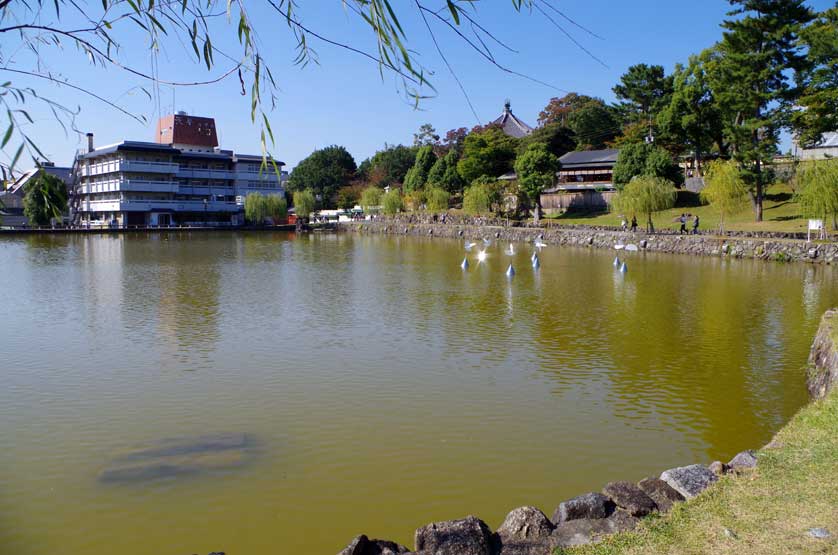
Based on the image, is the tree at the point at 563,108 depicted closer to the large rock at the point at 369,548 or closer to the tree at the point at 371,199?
the tree at the point at 371,199

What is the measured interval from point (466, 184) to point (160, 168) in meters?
30.6

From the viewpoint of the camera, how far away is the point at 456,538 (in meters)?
4.29

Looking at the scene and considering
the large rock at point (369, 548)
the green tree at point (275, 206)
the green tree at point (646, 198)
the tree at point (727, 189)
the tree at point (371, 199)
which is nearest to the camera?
the large rock at point (369, 548)

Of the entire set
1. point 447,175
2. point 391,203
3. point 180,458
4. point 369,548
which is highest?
point 447,175

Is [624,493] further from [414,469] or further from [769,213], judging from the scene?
[769,213]

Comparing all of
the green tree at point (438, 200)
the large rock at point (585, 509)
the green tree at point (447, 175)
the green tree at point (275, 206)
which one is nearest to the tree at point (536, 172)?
the green tree at point (438, 200)

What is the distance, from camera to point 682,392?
954 cm

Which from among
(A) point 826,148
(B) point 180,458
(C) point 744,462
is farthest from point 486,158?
(C) point 744,462

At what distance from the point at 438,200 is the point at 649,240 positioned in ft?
88.6

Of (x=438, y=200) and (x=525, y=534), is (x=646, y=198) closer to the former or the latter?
(x=438, y=200)

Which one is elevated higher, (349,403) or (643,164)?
(643,164)

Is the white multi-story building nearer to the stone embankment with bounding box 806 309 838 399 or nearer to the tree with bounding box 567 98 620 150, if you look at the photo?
the tree with bounding box 567 98 620 150

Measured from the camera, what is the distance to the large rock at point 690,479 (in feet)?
15.9

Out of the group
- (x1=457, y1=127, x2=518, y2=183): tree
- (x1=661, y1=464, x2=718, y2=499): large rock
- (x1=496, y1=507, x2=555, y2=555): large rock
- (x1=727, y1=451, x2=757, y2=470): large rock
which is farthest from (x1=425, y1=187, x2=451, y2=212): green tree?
(x1=496, y1=507, x2=555, y2=555): large rock
